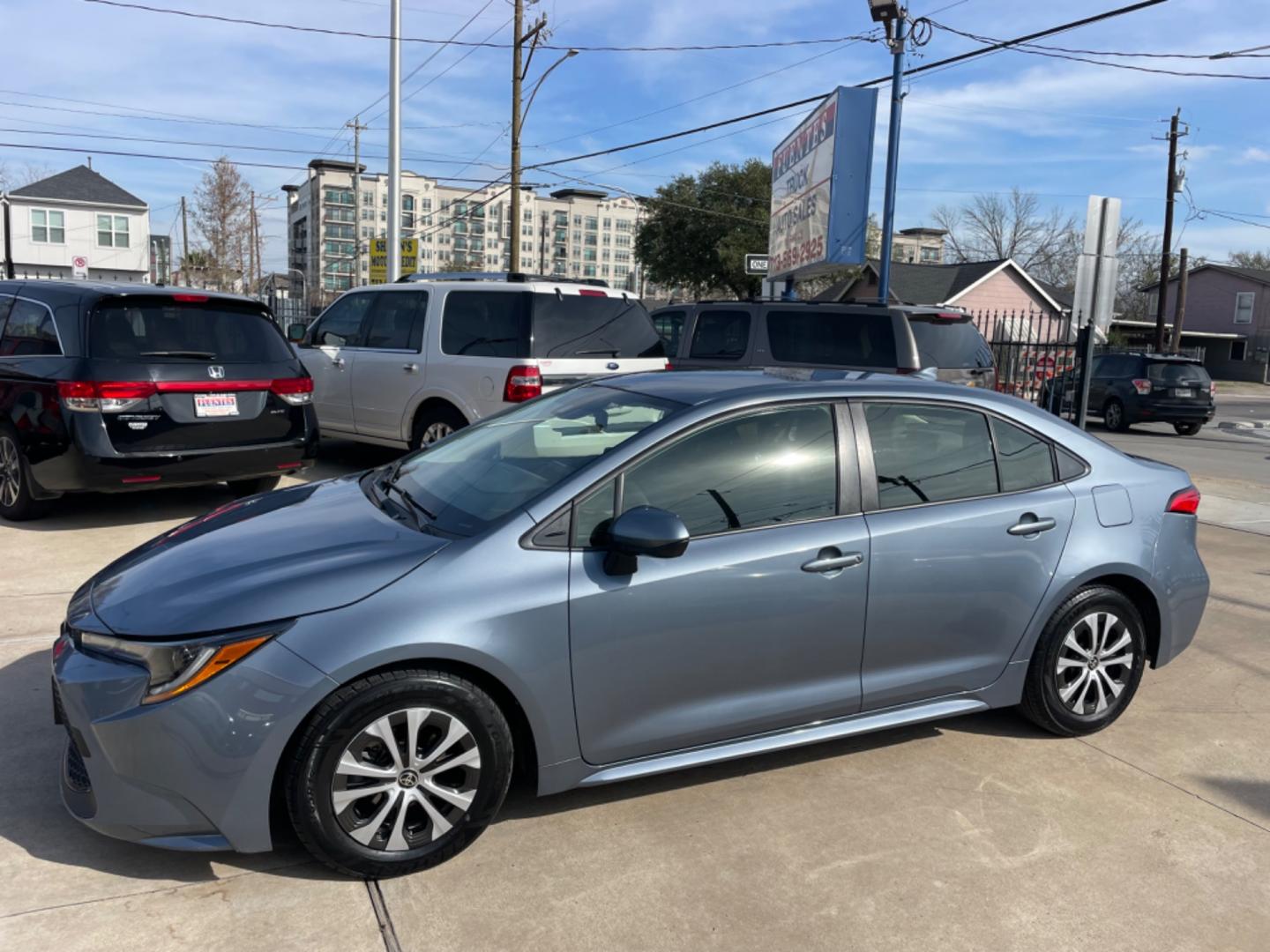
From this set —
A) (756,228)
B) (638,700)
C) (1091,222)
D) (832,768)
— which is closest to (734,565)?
(638,700)

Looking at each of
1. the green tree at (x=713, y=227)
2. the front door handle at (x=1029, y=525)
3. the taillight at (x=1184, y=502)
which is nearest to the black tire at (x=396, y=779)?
the front door handle at (x=1029, y=525)

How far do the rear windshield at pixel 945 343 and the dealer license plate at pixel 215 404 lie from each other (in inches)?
256

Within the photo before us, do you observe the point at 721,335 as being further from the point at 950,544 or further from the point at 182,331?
→ the point at 950,544

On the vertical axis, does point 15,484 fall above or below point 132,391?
below

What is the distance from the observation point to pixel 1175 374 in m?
20.4

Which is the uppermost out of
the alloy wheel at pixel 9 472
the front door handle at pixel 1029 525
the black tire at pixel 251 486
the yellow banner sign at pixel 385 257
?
the yellow banner sign at pixel 385 257

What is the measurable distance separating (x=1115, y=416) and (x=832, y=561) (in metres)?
20.1

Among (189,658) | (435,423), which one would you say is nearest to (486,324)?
(435,423)

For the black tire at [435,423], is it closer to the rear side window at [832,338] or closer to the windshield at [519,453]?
the rear side window at [832,338]

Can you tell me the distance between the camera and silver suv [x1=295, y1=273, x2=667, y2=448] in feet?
26.6

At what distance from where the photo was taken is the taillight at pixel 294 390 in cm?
733

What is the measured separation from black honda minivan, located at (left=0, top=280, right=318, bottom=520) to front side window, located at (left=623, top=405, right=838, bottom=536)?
15.3 ft

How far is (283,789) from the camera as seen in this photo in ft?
9.38

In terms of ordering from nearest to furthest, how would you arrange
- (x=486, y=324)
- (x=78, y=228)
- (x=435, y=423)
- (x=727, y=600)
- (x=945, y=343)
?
1. (x=727, y=600)
2. (x=486, y=324)
3. (x=435, y=423)
4. (x=945, y=343)
5. (x=78, y=228)
